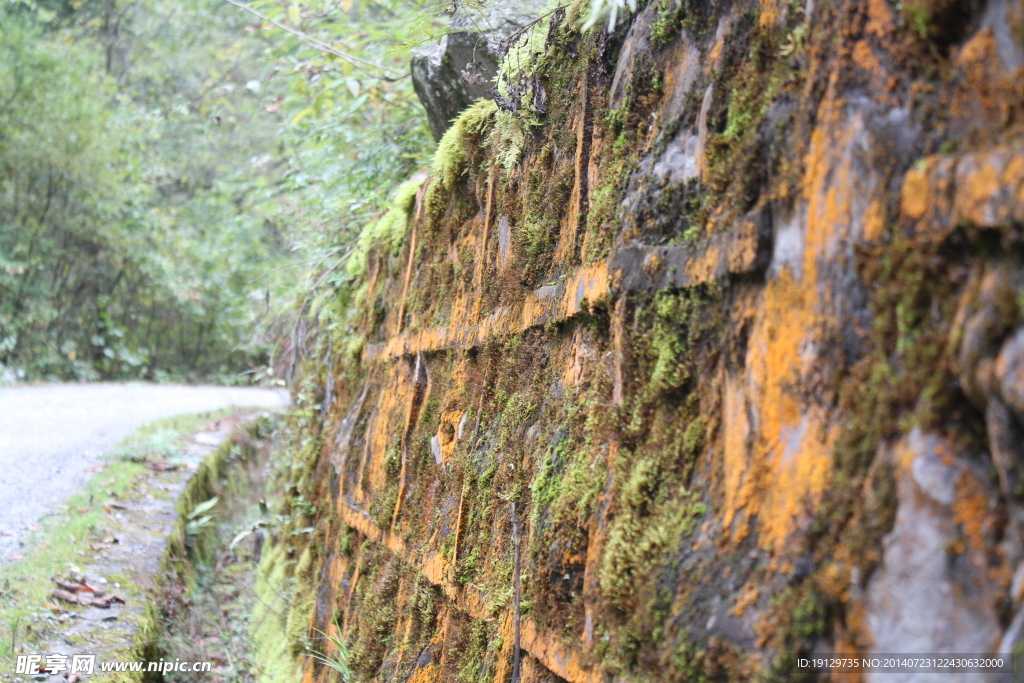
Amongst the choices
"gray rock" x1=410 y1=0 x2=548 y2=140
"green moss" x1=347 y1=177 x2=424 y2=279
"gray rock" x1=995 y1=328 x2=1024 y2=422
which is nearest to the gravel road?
"green moss" x1=347 y1=177 x2=424 y2=279

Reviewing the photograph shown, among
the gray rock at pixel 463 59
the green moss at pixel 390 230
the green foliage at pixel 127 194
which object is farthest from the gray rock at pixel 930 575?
the green foliage at pixel 127 194

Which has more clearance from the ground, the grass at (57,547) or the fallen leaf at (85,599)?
the grass at (57,547)

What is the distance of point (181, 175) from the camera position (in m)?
19.0

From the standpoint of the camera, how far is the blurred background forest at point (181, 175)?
6.76 m

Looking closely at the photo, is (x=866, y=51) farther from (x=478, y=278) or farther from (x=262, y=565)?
(x=262, y=565)

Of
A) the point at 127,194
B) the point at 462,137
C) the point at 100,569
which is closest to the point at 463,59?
the point at 462,137

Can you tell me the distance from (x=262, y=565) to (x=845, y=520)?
258 inches

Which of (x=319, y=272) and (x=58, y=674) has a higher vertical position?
(x=319, y=272)

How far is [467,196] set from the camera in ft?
11.4

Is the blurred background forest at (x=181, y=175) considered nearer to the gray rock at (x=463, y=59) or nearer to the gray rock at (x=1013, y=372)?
the gray rock at (x=463, y=59)

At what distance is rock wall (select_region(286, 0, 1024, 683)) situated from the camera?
0.96m

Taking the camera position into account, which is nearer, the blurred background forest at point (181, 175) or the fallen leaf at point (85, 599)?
the fallen leaf at point (85, 599)

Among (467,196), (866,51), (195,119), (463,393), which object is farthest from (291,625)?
A: (195,119)

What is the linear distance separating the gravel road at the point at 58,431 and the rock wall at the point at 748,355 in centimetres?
425
